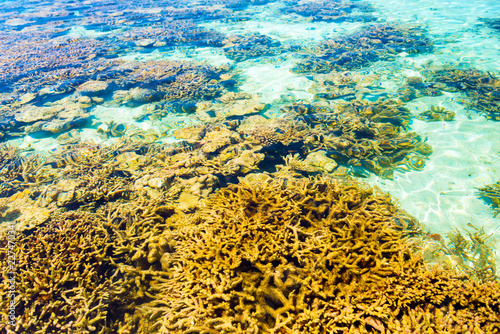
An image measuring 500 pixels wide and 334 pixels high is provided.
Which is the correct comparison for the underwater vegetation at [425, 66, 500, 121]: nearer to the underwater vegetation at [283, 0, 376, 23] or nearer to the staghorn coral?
the staghorn coral

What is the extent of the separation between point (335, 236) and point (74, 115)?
8.43m

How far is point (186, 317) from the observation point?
2482 mm

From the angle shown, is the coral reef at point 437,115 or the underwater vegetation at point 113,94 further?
the underwater vegetation at point 113,94

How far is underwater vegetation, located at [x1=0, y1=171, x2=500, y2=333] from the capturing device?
2.32 m

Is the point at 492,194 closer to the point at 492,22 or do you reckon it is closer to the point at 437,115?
the point at 437,115

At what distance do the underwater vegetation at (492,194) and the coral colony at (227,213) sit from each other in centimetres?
3

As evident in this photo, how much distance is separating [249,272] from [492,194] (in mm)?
4624

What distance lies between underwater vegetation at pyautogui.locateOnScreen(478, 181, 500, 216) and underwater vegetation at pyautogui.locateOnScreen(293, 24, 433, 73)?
6882 mm

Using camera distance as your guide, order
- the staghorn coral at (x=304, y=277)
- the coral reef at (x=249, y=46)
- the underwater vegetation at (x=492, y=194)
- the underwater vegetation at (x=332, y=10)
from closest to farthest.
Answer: the staghorn coral at (x=304, y=277), the underwater vegetation at (x=492, y=194), the coral reef at (x=249, y=46), the underwater vegetation at (x=332, y=10)

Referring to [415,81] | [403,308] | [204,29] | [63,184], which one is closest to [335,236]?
[403,308]

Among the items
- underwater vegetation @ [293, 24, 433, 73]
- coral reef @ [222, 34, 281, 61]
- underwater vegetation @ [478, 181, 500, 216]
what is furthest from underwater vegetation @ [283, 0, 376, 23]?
underwater vegetation @ [478, 181, 500, 216]

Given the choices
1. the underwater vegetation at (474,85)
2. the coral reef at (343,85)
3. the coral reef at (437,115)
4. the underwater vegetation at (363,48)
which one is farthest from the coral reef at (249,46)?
the coral reef at (437,115)

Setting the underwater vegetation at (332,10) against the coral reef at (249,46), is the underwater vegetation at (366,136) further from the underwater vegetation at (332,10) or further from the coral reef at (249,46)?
the underwater vegetation at (332,10)

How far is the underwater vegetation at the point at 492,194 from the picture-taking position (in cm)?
391
